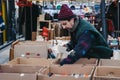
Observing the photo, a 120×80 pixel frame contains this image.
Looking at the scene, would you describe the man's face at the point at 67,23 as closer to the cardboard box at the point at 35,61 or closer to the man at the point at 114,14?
the cardboard box at the point at 35,61

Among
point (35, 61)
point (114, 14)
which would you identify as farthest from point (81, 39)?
point (114, 14)

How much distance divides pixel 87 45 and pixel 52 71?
1.60ft

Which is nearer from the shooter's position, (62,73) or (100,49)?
(62,73)

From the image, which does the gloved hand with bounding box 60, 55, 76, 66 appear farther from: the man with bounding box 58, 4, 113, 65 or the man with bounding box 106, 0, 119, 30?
the man with bounding box 106, 0, 119, 30

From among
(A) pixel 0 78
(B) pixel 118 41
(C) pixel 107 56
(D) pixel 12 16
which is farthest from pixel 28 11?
(A) pixel 0 78

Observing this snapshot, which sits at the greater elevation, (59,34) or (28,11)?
(28,11)

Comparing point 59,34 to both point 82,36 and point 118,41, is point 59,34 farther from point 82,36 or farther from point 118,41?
point 82,36

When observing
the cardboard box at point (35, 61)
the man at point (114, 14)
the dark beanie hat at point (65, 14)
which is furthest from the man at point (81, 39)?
the man at point (114, 14)

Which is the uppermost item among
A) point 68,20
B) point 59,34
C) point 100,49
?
point 68,20

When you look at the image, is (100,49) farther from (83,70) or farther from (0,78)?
(0,78)

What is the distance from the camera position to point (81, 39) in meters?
3.57

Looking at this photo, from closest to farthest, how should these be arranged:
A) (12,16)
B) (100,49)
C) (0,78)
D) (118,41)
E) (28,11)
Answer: (0,78) < (100,49) < (118,41) < (28,11) < (12,16)

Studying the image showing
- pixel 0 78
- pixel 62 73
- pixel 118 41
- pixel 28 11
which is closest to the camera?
pixel 0 78

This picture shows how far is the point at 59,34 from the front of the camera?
12.0 m
